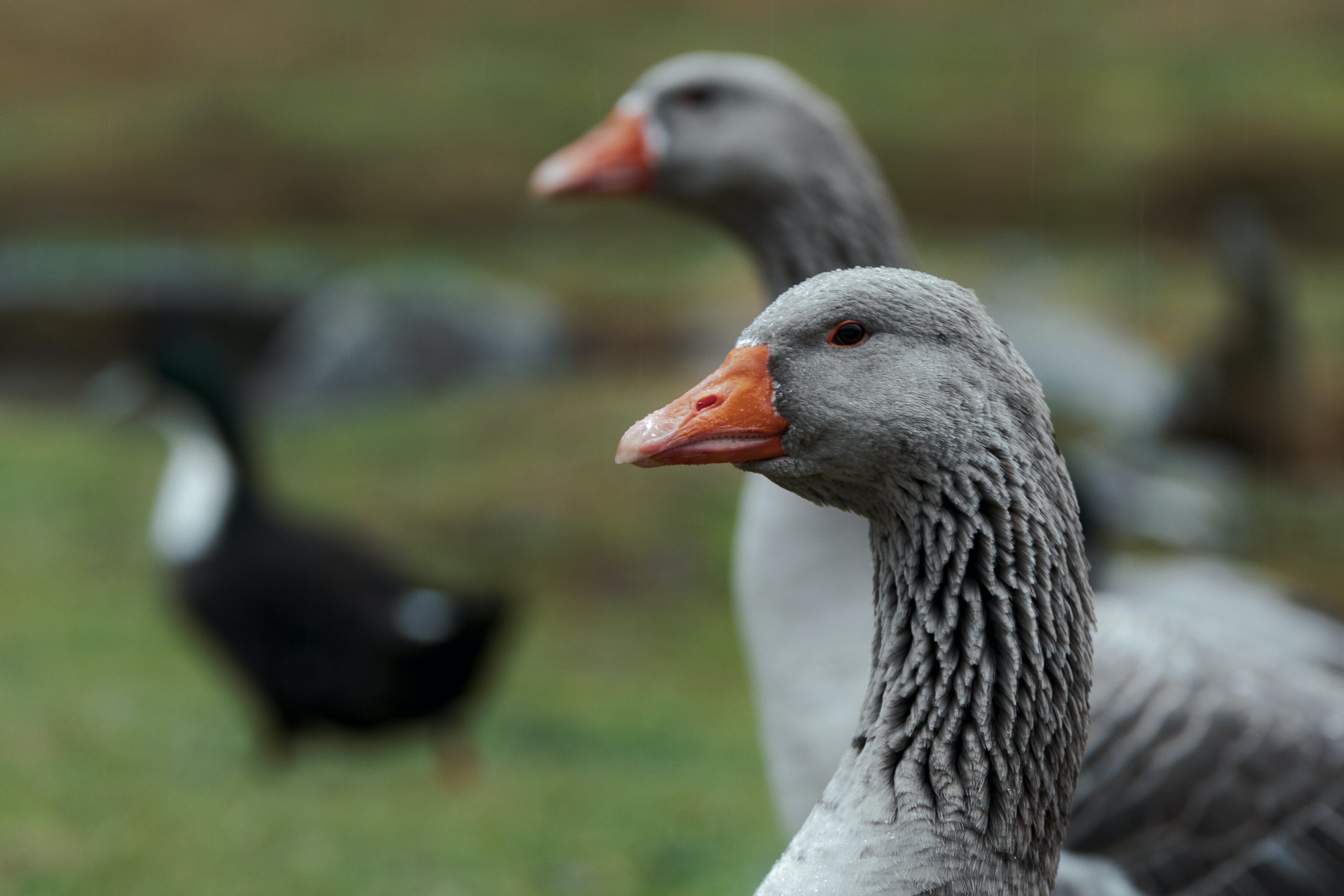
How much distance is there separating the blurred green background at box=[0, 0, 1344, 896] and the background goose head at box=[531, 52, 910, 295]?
8.42 ft

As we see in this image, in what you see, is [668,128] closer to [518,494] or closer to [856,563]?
[856,563]

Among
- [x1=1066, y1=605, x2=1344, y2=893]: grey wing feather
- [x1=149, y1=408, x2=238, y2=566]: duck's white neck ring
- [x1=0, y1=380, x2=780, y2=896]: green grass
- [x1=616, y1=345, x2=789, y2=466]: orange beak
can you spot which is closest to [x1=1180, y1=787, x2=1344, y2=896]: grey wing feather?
[x1=1066, y1=605, x2=1344, y2=893]: grey wing feather

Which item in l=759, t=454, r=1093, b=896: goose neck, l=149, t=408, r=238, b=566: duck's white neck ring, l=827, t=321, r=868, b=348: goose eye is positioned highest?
l=149, t=408, r=238, b=566: duck's white neck ring

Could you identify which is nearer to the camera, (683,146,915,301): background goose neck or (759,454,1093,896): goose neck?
(759,454,1093,896): goose neck

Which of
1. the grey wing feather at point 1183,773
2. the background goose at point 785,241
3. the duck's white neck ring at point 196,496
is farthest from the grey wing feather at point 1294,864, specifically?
the duck's white neck ring at point 196,496

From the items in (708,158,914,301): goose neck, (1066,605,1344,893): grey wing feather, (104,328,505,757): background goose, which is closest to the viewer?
(1066,605,1344,893): grey wing feather

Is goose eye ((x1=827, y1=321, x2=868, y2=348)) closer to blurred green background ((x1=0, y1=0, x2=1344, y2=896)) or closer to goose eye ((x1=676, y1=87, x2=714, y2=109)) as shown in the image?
goose eye ((x1=676, y1=87, x2=714, y2=109))

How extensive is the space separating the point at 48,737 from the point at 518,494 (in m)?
4.85

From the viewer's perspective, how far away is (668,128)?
4090 millimetres

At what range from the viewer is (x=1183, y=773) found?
3.17 metres

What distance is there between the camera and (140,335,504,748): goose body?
674cm

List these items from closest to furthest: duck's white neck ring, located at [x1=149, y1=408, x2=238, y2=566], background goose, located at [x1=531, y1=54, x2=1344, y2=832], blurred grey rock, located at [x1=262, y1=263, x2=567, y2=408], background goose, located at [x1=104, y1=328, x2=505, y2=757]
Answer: background goose, located at [x1=531, y1=54, x2=1344, y2=832]
background goose, located at [x1=104, y1=328, x2=505, y2=757]
duck's white neck ring, located at [x1=149, y1=408, x2=238, y2=566]
blurred grey rock, located at [x1=262, y1=263, x2=567, y2=408]

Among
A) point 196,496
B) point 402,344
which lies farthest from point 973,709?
point 402,344

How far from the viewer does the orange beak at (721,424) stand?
2.29 meters
